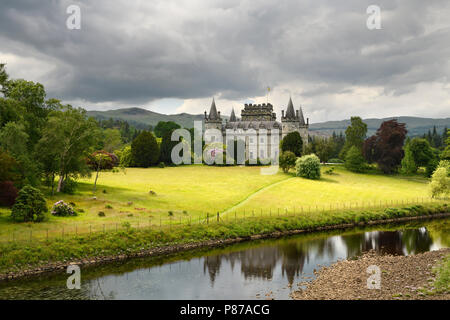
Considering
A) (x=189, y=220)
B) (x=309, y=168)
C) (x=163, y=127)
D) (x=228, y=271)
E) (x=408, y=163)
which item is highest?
(x=163, y=127)

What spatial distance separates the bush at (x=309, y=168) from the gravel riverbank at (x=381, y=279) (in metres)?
38.2

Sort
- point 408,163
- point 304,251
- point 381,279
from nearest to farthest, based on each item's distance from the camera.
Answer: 1. point 381,279
2. point 304,251
3. point 408,163

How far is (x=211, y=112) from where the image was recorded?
117m

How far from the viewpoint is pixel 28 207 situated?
3155cm

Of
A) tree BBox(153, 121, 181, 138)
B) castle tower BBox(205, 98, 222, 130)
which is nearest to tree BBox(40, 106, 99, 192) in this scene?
castle tower BBox(205, 98, 222, 130)

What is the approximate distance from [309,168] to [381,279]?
4534 cm

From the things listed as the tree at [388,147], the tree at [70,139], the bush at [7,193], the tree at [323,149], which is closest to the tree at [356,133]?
the tree at [388,147]

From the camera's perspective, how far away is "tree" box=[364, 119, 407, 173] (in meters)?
79.3

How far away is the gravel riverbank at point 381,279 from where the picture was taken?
809 inches

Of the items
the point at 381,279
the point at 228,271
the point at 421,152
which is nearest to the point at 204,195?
the point at 228,271

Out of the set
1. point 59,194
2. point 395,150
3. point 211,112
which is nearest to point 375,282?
point 59,194

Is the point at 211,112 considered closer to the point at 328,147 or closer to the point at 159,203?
the point at 328,147

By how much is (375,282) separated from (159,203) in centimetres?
2662

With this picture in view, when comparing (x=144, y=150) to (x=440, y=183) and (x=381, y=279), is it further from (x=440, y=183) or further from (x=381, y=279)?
(x=381, y=279)
